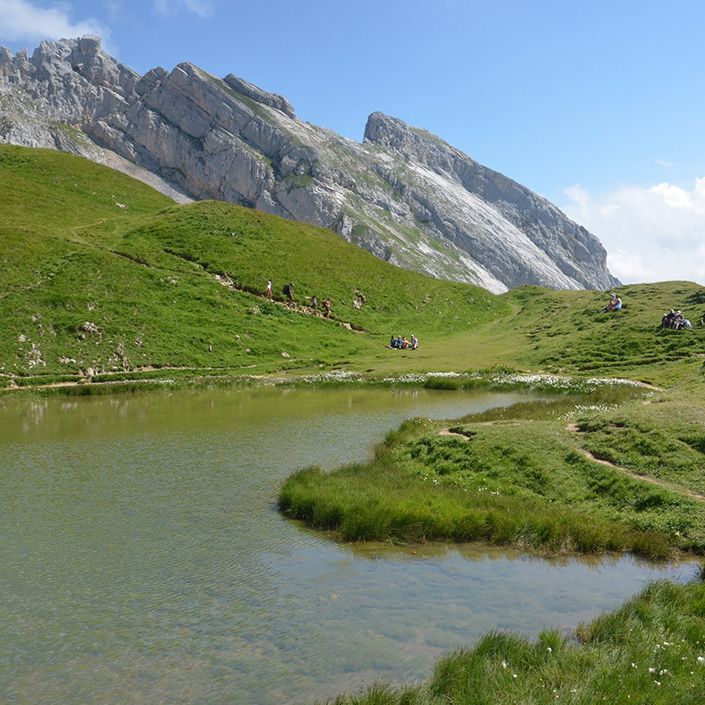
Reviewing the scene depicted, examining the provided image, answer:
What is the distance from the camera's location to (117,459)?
83.2ft

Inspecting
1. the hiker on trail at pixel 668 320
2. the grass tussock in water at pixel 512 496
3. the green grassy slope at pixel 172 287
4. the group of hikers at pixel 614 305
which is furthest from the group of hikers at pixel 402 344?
the grass tussock in water at pixel 512 496

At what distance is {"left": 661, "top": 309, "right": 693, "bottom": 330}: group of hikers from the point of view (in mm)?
56969

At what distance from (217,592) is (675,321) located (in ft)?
183

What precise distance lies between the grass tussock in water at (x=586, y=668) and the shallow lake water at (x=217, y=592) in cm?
78

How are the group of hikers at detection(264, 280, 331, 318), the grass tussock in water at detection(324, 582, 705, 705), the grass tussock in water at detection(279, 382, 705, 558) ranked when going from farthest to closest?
1. the group of hikers at detection(264, 280, 331, 318)
2. the grass tussock in water at detection(279, 382, 705, 558)
3. the grass tussock in water at detection(324, 582, 705, 705)

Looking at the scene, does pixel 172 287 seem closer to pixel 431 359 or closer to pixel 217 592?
pixel 431 359

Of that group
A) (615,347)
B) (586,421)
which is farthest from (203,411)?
(615,347)

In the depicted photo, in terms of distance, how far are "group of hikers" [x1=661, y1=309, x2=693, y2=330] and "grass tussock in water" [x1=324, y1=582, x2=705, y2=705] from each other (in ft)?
168

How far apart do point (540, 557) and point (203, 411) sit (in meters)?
26.8

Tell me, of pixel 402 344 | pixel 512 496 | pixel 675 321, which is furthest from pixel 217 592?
pixel 402 344

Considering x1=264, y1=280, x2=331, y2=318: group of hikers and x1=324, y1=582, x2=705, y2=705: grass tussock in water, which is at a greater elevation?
x1=264, y1=280, x2=331, y2=318: group of hikers

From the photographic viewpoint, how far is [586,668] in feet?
33.0

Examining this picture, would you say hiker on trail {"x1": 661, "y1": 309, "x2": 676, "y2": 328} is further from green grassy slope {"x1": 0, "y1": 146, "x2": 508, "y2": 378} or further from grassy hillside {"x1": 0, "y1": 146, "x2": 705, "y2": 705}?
green grassy slope {"x1": 0, "y1": 146, "x2": 508, "y2": 378}

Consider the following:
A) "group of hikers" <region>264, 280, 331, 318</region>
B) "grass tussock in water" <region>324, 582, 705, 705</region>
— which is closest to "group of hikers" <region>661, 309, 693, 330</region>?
"group of hikers" <region>264, 280, 331, 318</region>
